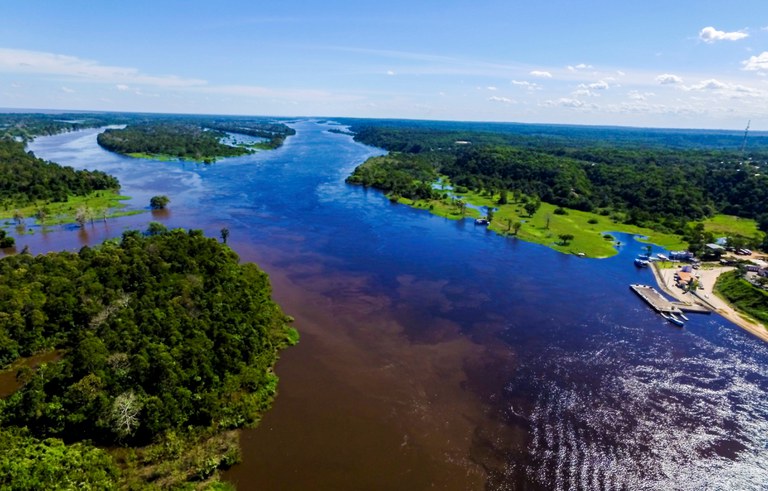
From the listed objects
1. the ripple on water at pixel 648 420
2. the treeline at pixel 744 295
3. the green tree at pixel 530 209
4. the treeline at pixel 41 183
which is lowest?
the ripple on water at pixel 648 420

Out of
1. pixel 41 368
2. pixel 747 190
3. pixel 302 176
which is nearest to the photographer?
pixel 41 368

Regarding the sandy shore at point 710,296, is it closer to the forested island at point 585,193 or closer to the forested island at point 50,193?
the forested island at point 585,193

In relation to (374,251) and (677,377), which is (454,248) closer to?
(374,251)

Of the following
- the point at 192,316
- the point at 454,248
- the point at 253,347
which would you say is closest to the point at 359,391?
the point at 253,347

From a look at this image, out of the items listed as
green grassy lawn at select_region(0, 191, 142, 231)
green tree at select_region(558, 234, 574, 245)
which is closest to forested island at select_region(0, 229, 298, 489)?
green grassy lawn at select_region(0, 191, 142, 231)

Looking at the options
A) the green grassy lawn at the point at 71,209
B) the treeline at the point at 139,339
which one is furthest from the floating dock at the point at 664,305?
the green grassy lawn at the point at 71,209

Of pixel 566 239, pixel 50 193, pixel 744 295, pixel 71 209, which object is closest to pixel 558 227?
pixel 566 239

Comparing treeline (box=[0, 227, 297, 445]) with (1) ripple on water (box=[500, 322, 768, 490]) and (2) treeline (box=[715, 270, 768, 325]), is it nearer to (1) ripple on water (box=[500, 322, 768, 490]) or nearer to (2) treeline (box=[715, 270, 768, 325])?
(1) ripple on water (box=[500, 322, 768, 490])
